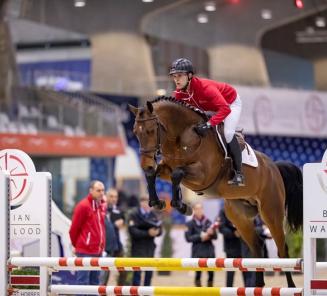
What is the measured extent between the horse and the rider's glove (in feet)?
0.11

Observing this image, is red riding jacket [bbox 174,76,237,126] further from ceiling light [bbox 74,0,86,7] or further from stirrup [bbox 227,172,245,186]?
ceiling light [bbox 74,0,86,7]

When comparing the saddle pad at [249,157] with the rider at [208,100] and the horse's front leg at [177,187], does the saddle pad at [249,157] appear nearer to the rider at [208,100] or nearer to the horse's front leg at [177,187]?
the rider at [208,100]

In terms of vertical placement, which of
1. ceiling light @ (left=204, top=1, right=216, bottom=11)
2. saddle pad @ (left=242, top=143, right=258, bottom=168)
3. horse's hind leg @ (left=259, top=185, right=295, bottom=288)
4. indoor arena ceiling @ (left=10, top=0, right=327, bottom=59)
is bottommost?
horse's hind leg @ (left=259, top=185, right=295, bottom=288)

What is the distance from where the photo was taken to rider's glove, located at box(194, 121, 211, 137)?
706 centimetres

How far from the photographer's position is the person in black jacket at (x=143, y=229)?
10.9m

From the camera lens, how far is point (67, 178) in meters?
19.4

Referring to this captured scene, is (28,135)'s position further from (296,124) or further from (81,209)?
(81,209)

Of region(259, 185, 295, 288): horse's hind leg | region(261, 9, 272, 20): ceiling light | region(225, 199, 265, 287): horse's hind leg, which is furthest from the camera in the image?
region(261, 9, 272, 20): ceiling light

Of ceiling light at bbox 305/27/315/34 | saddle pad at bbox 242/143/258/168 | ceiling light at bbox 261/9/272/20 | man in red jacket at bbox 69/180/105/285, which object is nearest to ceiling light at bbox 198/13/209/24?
ceiling light at bbox 261/9/272/20

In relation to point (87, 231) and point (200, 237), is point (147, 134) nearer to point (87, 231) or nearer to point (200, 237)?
point (87, 231)

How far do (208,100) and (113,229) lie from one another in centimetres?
357

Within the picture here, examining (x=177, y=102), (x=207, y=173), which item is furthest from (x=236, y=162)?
(x=177, y=102)

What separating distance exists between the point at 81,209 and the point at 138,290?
3183 millimetres

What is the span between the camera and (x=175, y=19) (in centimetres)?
2759
